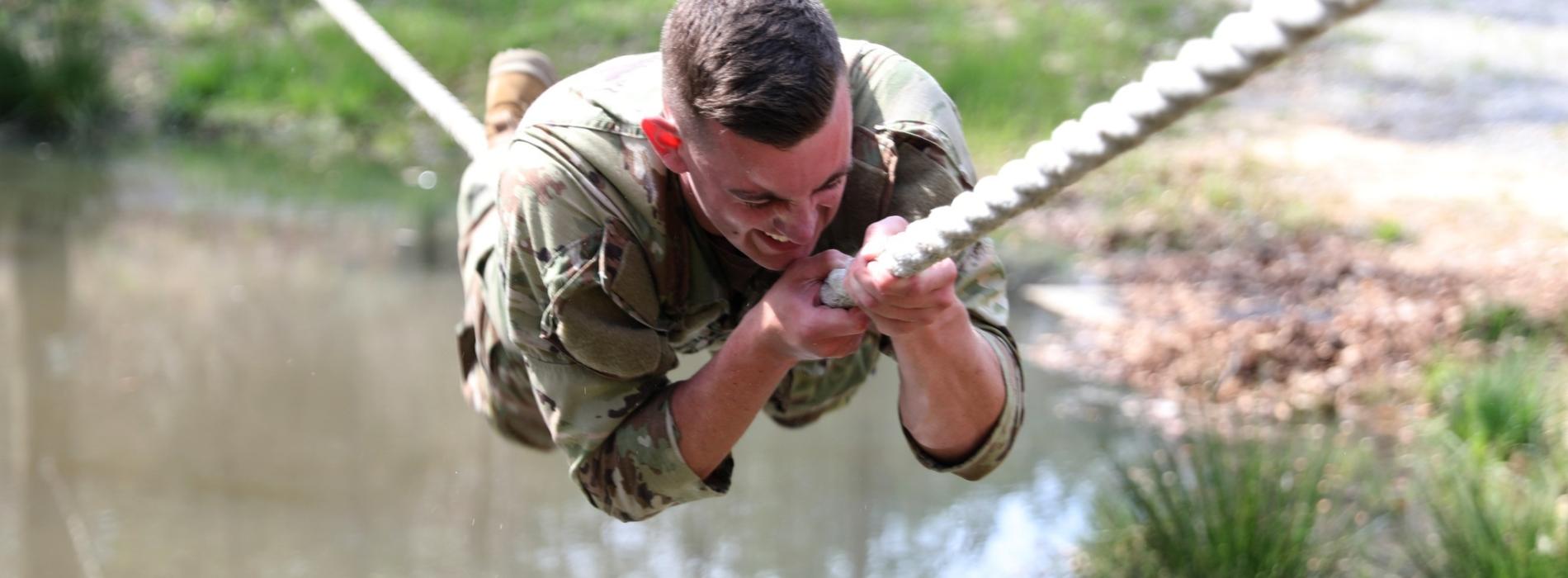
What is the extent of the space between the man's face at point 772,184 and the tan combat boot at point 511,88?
1.57 meters

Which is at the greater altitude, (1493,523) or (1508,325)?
(1493,523)

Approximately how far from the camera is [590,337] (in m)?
2.13

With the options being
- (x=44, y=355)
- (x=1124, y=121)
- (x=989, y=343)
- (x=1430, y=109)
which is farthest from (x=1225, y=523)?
(x=1430, y=109)

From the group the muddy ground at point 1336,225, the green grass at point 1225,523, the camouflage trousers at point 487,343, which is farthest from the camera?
the muddy ground at point 1336,225

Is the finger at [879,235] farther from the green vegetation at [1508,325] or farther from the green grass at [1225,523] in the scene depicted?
the green vegetation at [1508,325]

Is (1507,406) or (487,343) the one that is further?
(1507,406)

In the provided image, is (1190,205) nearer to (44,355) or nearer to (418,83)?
(418,83)

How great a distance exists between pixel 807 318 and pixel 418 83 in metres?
2.07

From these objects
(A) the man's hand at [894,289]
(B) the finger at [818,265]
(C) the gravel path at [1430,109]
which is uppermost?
(A) the man's hand at [894,289]

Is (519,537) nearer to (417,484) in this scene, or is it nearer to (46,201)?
(417,484)

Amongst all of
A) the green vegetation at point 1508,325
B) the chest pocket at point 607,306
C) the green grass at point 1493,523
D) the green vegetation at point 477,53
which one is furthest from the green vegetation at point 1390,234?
the chest pocket at point 607,306

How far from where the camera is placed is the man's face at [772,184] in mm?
1832

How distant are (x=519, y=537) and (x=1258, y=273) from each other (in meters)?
2.89

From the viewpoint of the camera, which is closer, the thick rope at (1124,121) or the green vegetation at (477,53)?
the thick rope at (1124,121)
